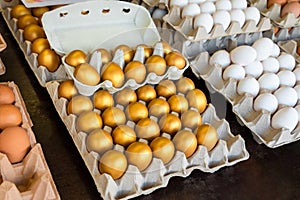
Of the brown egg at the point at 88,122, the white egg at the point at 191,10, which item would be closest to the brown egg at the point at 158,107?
the brown egg at the point at 88,122

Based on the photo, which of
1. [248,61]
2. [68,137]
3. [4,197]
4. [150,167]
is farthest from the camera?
[248,61]

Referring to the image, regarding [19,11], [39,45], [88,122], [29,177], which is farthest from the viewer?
[19,11]

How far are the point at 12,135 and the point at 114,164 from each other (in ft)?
0.66

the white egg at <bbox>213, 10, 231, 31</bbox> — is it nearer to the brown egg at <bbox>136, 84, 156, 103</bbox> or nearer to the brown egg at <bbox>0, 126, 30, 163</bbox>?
the brown egg at <bbox>136, 84, 156, 103</bbox>

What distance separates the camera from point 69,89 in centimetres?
105

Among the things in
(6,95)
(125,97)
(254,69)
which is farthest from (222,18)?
(6,95)

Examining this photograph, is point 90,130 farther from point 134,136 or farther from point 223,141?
point 223,141

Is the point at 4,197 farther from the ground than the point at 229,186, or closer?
farther from the ground

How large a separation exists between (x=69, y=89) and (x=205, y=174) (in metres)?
0.35

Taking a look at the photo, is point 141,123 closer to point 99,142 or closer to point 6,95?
point 99,142

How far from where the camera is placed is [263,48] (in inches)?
47.8

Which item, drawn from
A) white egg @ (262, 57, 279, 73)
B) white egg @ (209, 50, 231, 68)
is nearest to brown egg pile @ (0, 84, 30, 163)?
white egg @ (209, 50, 231, 68)

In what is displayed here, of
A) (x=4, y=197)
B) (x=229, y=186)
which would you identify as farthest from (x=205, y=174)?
A: (x=4, y=197)

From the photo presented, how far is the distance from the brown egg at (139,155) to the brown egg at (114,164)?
2cm
